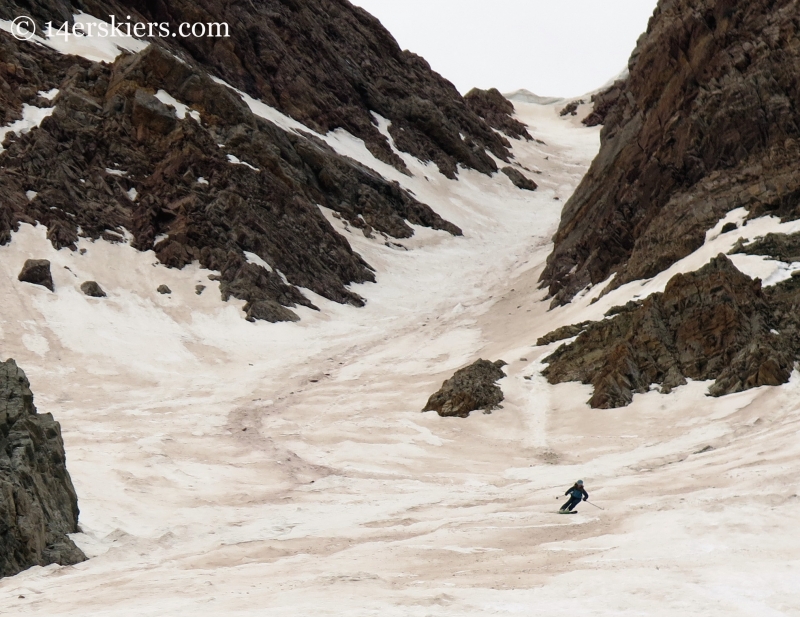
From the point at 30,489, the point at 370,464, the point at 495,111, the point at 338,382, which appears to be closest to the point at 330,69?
the point at 495,111

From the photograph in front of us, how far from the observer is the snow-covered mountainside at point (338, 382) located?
35.1ft

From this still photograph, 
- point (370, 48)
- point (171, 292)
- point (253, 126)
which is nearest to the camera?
point (171, 292)

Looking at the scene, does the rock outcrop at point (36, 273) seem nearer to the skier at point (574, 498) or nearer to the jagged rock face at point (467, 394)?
the jagged rock face at point (467, 394)

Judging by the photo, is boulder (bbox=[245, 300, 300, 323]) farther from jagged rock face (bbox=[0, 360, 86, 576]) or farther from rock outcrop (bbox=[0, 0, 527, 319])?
jagged rock face (bbox=[0, 360, 86, 576])

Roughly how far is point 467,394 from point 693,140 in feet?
49.9

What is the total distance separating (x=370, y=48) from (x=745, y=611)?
260 feet

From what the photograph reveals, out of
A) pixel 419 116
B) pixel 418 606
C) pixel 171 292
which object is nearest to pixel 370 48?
pixel 419 116

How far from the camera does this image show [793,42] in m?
29.9

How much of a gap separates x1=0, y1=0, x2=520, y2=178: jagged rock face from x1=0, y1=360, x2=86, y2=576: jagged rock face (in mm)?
42693

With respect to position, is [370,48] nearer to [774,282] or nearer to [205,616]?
[774,282]

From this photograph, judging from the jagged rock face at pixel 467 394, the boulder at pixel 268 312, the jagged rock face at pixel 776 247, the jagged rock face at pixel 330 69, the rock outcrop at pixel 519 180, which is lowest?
the jagged rock face at pixel 467 394

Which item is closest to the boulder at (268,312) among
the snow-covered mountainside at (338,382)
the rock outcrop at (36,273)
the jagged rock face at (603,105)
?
the snow-covered mountainside at (338,382)

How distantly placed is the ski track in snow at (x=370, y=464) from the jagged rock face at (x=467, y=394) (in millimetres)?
537

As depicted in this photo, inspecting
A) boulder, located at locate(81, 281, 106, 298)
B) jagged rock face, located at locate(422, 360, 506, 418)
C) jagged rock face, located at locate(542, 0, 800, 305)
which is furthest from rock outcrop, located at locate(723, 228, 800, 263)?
boulder, located at locate(81, 281, 106, 298)
